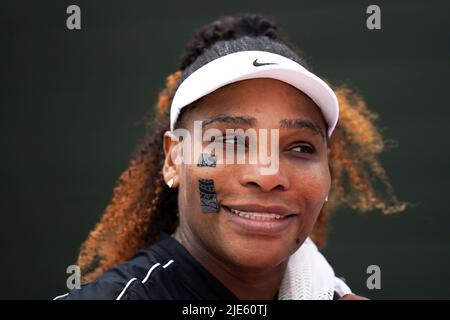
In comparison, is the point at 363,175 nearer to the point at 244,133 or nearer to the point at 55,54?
the point at 244,133

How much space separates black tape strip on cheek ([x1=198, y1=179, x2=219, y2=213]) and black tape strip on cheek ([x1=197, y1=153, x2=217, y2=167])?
4 cm

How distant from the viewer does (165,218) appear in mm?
2248

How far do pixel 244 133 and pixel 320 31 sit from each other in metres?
1.79

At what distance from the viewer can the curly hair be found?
7.39 ft

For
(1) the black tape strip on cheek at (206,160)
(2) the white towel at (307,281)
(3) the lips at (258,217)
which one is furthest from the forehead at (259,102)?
(2) the white towel at (307,281)

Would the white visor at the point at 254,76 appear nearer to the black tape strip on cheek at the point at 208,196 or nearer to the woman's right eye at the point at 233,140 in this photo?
the woman's right eye at the point at 233,140

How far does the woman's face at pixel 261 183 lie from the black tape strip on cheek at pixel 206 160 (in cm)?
1

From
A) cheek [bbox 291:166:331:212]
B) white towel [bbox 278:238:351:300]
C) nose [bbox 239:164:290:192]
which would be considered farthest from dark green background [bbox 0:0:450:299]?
nose [bbox 239:164:290:192]

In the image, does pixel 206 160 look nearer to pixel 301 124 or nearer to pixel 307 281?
pixel 301 124

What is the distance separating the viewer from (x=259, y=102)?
5.87 feet

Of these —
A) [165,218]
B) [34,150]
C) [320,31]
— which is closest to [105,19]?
[34,150]

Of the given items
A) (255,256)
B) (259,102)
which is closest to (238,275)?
(255,256)

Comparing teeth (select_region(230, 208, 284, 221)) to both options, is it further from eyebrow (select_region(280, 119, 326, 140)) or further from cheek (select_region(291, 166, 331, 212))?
eyebrow (select_region(280, 119, 326, 140))

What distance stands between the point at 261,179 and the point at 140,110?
1.93m
